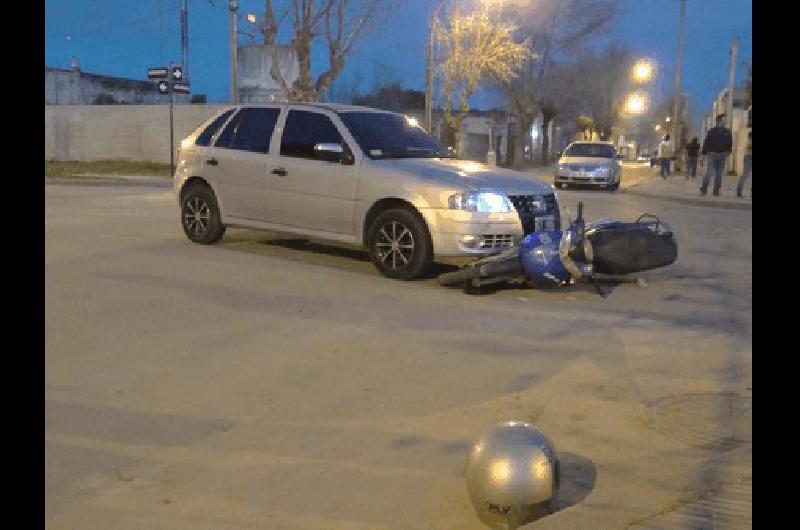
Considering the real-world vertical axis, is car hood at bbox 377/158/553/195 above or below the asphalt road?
above

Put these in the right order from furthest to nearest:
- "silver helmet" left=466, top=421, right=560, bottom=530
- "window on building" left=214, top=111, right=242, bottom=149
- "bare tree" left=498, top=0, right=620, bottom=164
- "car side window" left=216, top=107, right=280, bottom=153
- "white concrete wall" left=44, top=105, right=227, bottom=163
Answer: "bare tree" left=498, top=0, right=620, bottom=164, "white concrete wall" left=44, top=105, right=227, bottom=163, "window on building" left=214, top=111, right=242, bottom=149, "car side window" left=216, top=107, right=280, bottom=153, "silver helmet" left=466, top=421, right=560, bottom=530

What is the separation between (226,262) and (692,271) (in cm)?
539

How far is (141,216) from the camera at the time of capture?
14133 millimetres

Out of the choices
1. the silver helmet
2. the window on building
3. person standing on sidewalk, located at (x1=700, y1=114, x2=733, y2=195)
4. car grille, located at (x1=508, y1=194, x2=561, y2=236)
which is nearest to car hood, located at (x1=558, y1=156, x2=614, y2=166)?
person standing on sidewalk, located at (x1=700, y1=114, x2=733, y2=195)

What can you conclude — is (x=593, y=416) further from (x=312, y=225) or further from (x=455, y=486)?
(x=312, y=225)

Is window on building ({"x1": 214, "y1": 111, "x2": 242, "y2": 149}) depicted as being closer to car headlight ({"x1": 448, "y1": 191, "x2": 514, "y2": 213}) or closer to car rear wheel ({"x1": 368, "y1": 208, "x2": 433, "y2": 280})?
car rear wheel ({"x1": 368, "y1": 208, "x2": 433, "y2": 280})

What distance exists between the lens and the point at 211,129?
10.2 metres

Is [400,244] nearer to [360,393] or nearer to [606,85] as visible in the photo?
[360,393]

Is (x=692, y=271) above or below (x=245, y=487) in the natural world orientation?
above

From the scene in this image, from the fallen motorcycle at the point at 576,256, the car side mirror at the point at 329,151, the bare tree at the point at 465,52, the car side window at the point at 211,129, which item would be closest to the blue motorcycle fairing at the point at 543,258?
the fallen motorcycle at the point at 576,256

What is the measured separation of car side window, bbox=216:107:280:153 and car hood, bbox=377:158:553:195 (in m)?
1.72

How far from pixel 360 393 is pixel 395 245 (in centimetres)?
357

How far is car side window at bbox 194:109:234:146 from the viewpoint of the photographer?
10.1 metres

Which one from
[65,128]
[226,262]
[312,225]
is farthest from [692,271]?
[65,128]
